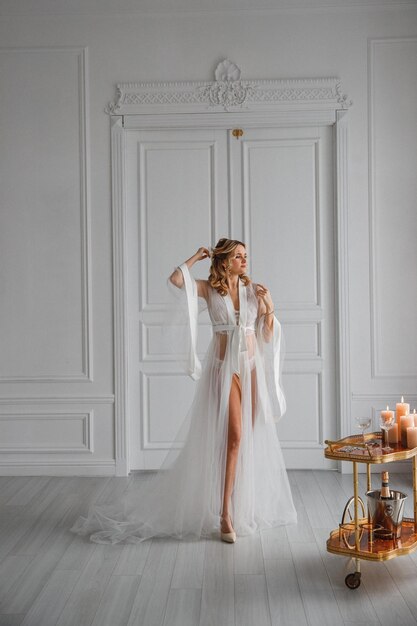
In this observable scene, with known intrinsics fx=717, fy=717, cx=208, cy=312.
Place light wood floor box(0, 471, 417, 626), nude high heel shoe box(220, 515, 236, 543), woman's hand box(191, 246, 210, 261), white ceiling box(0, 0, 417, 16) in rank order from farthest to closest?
white ceiling box(0, 0, 417, 16) → woman's hand box(191, 246, 210, 261) → nude high heel shoe box(220, 515, 236, 543) → light wood floor box(0, 471, 417, 626)

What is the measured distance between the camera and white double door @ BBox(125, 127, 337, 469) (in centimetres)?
553

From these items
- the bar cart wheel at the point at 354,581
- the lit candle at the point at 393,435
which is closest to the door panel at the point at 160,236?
the lit candle at the point at 393,435

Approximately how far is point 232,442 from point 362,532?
0.89 metres

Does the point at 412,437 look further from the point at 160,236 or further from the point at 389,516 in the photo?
the point at 160,236

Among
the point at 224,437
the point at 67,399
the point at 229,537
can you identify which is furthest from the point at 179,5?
the point at 229,537

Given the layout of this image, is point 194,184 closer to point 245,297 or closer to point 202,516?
point 245,297

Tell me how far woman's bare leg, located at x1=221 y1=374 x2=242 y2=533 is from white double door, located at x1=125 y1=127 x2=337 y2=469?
146 centimetres

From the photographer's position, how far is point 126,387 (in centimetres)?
550

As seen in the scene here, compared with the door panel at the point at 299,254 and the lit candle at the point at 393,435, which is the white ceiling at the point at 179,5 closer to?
the door panel at the point at 299,254

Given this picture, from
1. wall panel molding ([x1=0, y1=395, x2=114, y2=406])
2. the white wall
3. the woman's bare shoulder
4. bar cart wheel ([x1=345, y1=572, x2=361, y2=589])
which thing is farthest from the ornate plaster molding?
bar cart wheel ([x1=345, y1=572, x2=361, y2=589])

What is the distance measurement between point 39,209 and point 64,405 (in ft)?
4.99

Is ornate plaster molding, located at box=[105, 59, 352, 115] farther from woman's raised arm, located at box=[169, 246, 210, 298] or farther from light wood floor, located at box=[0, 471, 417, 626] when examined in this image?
light wood floor, located at box=[0, 471, 417, 626]

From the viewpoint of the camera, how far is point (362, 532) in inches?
137

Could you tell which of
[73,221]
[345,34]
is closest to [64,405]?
[73,221]
